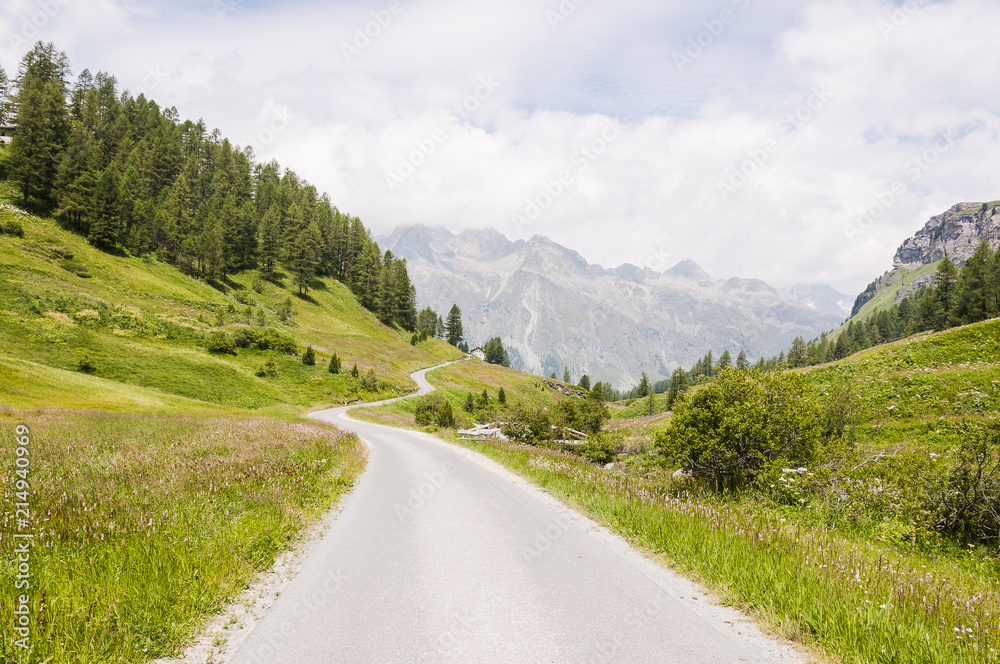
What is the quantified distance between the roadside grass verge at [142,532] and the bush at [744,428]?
9121mm

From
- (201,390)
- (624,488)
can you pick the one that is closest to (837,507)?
(624,488)

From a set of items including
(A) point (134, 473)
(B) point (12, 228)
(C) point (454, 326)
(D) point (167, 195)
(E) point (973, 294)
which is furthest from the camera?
(C) point (454, 326)

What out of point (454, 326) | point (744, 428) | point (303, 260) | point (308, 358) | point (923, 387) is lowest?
point (744, 428)

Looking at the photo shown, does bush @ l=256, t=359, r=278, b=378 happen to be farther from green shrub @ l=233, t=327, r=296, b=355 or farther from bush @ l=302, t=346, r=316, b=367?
green shrub @ l=233, t=327, r=296, b=355

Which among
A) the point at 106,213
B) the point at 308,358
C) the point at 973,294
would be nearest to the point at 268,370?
the point at 308,358

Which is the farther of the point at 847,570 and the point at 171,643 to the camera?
the point at 847,570

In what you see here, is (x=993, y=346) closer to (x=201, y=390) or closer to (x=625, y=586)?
(x=625, y=586)

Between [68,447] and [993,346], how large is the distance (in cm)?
4917

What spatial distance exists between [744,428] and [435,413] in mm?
33592

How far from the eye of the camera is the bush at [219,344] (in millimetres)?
50531

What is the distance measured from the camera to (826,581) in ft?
15.4

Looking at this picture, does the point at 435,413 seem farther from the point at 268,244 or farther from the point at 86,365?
the point at 268,244

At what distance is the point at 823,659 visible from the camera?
Answer: 371 cm

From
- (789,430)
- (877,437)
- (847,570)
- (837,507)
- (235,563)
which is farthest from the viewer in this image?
(877,437)
